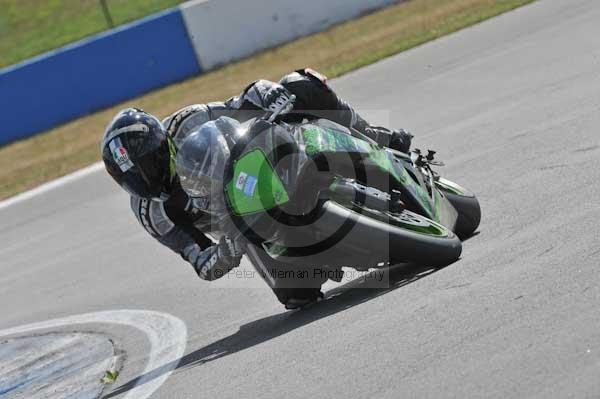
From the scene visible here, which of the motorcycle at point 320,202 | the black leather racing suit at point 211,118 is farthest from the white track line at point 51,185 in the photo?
the motorcycle at point 320,202

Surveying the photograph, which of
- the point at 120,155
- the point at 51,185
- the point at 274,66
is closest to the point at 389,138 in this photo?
the point at 120,155

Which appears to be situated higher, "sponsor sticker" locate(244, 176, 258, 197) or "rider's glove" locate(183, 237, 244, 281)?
"sponsor sticker" locate(244, 176, 258, 197)

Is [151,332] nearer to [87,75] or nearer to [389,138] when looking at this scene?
[389,138]

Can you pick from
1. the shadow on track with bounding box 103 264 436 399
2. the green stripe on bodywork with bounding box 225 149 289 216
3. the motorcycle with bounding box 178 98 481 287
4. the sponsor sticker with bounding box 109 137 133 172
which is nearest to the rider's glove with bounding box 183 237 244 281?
the motorcycle with bounding box 178 98 481 287

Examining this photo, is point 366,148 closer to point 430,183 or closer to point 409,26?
point 430,183

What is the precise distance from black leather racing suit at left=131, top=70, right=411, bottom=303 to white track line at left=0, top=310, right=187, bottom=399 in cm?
61

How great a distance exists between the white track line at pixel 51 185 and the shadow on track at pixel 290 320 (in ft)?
27.9

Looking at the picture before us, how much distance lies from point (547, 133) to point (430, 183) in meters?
2.35

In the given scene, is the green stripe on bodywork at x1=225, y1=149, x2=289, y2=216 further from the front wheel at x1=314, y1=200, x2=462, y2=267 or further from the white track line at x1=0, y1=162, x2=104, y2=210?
the white track line at x1=0, y1=162, x2=104, y2=210

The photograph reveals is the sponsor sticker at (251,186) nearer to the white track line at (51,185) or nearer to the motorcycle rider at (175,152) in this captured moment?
the motorcycle rider at (175,152)

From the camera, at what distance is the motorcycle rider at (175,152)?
256 inches

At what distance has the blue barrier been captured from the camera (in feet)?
66.2

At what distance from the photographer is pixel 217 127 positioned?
5.88 metres

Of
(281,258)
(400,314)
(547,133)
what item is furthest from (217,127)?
(547,133)
